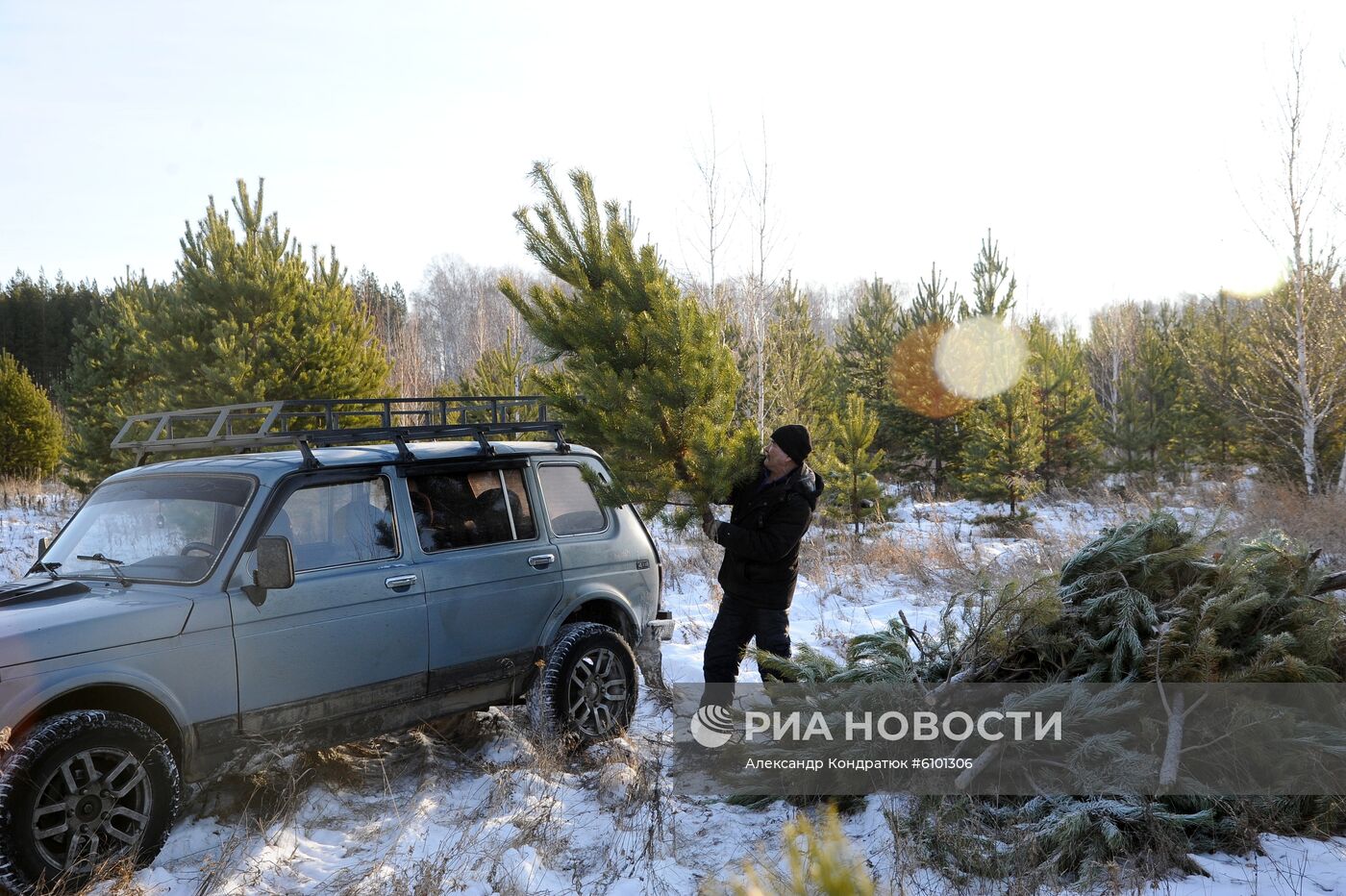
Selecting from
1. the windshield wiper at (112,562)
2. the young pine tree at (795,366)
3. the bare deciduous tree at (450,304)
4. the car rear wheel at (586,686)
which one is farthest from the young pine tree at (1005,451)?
the bare deciduous tree at (450,304)

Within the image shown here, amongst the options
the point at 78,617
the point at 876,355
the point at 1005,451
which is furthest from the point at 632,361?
the point at 876,355

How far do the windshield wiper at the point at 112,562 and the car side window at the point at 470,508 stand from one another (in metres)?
1.40

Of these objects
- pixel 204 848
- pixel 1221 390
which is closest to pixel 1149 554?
pixel 204 848

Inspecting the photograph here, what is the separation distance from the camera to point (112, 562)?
4.31 meters

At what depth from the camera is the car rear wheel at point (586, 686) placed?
515 centimetres

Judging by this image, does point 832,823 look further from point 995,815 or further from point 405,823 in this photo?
point 405,823

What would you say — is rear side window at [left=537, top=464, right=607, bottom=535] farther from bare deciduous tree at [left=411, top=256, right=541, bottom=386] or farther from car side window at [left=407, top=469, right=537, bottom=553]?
bare deciduous tree at [left=411, top=256, right=541, bottom=386]

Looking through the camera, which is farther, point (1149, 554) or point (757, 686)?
point (757, 686)

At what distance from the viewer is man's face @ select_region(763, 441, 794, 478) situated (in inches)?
213

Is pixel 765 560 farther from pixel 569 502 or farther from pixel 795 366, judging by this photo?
pixel 795 366

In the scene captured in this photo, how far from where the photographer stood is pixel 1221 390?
17906 mm

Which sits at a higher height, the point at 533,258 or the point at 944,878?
the point at 533,258

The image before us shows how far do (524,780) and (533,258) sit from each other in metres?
3.77

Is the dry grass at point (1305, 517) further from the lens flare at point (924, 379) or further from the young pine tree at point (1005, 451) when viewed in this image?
the lens flare at point (924, 379)
